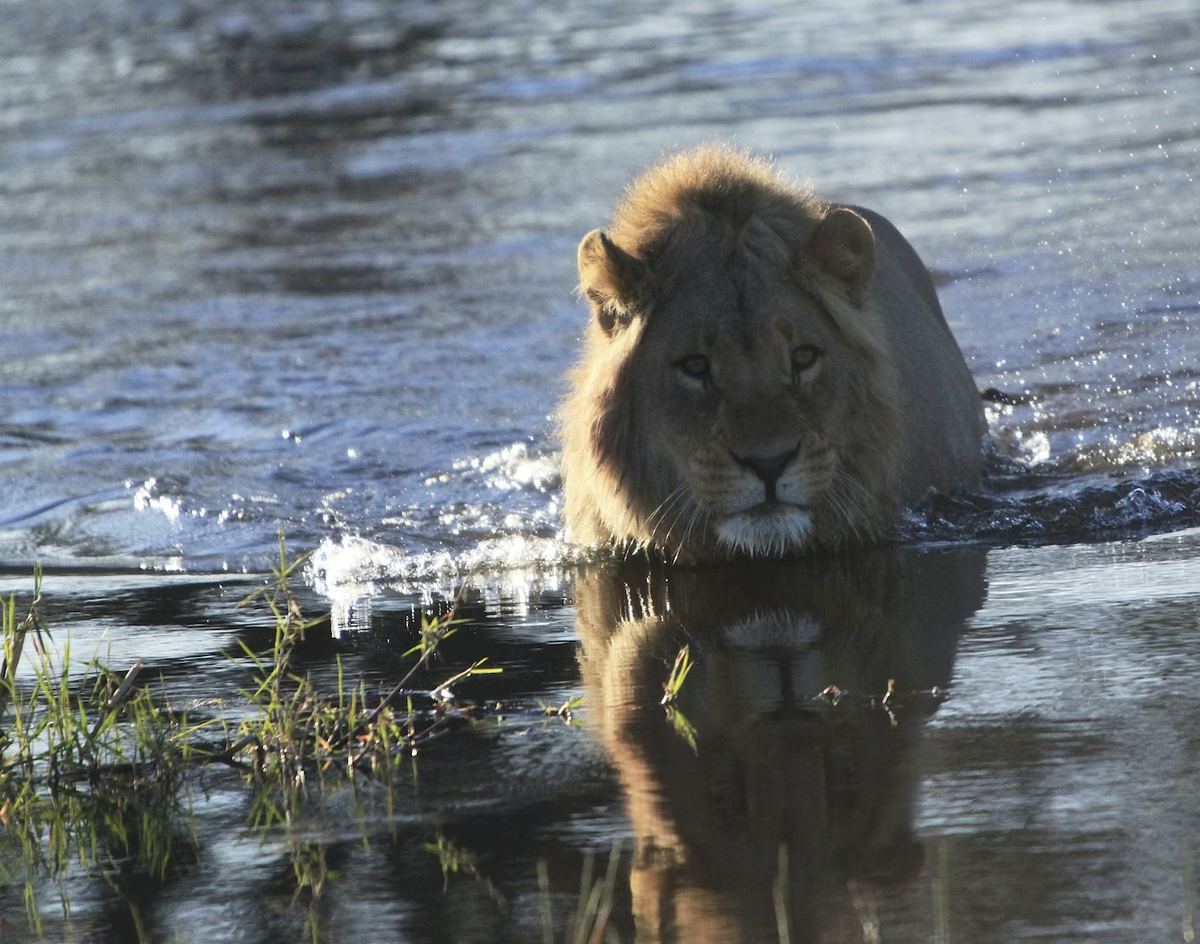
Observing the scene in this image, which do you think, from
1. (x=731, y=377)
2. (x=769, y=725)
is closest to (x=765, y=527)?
(x=731, y=377)

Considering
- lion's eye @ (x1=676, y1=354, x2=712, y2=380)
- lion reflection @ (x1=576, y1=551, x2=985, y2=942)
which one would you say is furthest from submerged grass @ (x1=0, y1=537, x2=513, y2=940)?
lion's eye @ (x1=676, y1=354, x2=712, y2=380)

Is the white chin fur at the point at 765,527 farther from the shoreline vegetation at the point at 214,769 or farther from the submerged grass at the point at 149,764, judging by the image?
the submerged grass at the point at 149,764

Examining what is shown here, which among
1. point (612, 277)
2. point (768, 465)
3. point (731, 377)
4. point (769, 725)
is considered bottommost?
point (769, 725)

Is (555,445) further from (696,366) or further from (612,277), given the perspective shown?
(696,366)

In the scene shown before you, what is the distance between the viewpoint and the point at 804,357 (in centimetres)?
514

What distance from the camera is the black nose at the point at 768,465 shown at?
491 cm

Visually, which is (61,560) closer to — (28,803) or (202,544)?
(202,544)

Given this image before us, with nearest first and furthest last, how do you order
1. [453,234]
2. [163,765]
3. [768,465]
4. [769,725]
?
[163,765] < [769,725] < [768,465] < [453,234]

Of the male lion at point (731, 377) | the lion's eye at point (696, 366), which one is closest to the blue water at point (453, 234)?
the male lion at point (731, 377)

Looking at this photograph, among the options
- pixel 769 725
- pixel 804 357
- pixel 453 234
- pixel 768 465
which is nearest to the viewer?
→ pixel 769 725

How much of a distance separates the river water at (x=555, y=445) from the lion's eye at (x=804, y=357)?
0.62 m

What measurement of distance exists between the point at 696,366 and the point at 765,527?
0.49 m

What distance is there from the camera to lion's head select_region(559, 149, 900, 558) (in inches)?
197

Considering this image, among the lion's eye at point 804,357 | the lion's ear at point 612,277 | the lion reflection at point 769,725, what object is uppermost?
the lion's ear at point 612,277
